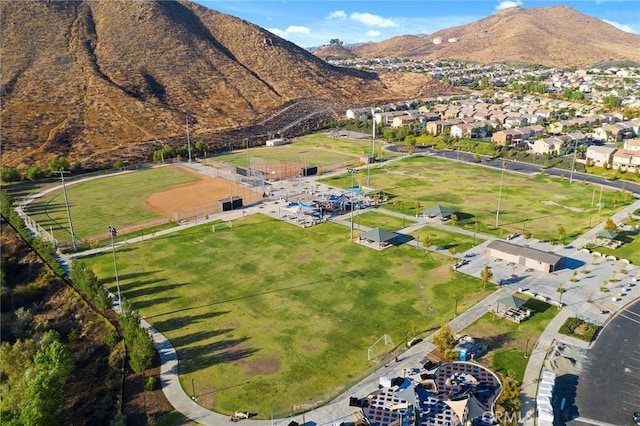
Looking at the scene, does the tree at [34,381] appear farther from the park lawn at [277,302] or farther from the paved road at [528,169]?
the paved road at [528,169]

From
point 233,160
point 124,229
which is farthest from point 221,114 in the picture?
point 124,229

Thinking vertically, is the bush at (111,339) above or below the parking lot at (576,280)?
below

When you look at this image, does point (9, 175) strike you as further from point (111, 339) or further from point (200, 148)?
point (111, 339)

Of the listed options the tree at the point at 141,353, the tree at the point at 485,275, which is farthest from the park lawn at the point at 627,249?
the tree at the point at 141,353

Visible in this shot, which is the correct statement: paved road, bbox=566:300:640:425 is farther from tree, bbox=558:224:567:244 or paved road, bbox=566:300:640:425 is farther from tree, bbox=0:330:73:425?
tree, bbox=0:330:73:425

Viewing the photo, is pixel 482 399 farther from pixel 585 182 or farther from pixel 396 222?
pixel 585 182

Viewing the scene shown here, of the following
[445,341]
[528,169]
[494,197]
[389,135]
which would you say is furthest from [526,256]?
[389,135]
